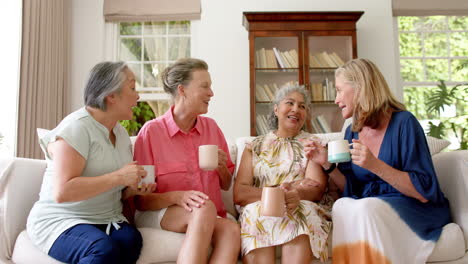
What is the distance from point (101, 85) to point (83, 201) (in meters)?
0.48

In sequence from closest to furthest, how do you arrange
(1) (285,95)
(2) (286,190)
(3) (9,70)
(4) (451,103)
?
1. (2) (286,190)
2. (1) (285,95)
3. (3) (9,70)
4. (4) (451,103)

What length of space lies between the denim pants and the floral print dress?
1.56 feet

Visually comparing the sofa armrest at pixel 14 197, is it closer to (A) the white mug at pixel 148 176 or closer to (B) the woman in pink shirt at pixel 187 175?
(B) the woman in pink shirt at pixel 187 175

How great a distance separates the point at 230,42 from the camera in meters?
4.40

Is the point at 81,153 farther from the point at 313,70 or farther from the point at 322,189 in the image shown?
the point at 313,70

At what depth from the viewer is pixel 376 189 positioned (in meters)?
1.92

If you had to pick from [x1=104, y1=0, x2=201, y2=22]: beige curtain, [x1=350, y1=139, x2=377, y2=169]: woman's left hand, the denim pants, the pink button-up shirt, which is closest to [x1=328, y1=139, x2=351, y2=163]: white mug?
[x1=350, y1=139, x2=377, y2=169]: woman's left hand

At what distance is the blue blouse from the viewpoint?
1.77 metres

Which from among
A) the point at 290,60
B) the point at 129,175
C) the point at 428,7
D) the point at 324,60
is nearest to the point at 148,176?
the point at 129,175

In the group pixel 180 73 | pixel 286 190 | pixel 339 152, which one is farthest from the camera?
pixel 180 73

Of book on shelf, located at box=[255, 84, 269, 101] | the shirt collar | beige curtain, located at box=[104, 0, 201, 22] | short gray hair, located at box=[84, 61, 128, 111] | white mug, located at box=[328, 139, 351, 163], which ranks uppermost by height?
beige curtain, located at box=[104, 0, 201, 22]

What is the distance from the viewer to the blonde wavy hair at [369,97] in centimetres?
195

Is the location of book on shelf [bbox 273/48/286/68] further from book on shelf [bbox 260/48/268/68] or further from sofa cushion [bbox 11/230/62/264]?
sofa cushion [bbox 11/230/62/264]

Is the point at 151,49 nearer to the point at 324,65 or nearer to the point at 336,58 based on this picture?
the point at 324,65
